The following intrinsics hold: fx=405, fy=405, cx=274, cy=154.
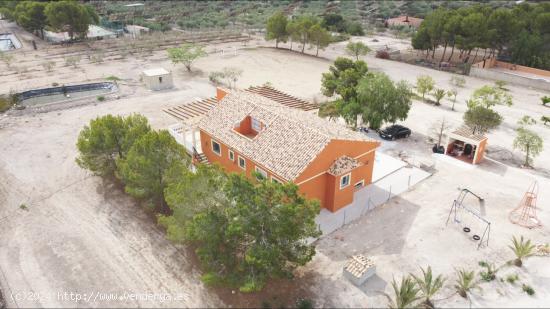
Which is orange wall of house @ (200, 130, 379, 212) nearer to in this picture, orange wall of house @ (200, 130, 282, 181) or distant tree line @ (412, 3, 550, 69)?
orange wall of house @ (200, 130, 282, 181)

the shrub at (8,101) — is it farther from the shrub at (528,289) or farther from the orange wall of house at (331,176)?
the shrub at (528,289)

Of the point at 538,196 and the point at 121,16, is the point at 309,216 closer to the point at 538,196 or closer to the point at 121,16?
the point at 538,196

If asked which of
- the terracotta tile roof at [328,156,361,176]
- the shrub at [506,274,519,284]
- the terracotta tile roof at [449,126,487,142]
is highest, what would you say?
the terracotta tile roof at [328,156,361,176]

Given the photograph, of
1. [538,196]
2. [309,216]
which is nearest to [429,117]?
[538,196]

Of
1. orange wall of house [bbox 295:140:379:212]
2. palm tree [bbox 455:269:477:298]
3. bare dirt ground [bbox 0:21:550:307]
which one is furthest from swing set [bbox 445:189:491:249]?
orange wall of house [bbox 295:140:379:212]

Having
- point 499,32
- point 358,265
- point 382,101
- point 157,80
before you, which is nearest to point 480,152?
point 382,101

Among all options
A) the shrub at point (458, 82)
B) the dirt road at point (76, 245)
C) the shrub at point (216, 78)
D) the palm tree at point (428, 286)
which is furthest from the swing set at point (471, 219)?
the shrub at point (216, 78)
